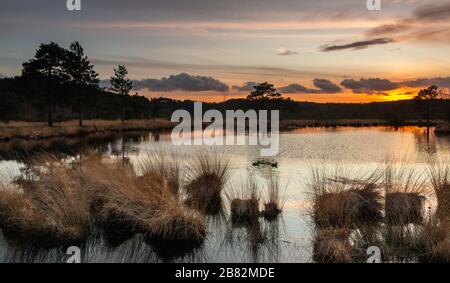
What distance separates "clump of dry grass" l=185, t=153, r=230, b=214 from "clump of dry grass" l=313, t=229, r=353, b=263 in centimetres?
438

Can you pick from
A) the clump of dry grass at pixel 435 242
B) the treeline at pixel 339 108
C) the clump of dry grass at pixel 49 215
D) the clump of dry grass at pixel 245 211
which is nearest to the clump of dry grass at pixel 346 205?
the clump of dry grass at pixel 245 211

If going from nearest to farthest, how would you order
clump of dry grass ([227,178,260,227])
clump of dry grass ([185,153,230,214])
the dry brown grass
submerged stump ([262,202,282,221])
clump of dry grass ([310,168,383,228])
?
the dry brown grass, clump of dry grass ([310,168,383,228]), clump of dry grass ([227,178,260,227]), submerged stump ([262,202,282,221]), clump of dry grass ([185,153,230,214])

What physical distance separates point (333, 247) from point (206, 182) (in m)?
6.29

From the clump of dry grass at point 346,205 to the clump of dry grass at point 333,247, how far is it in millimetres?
667

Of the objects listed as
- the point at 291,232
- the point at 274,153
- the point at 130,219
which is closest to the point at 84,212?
the point at 130,219

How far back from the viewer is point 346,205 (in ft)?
35.1

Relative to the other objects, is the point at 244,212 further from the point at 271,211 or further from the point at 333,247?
the point at 333,247

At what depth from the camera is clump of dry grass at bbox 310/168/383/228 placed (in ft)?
33.3

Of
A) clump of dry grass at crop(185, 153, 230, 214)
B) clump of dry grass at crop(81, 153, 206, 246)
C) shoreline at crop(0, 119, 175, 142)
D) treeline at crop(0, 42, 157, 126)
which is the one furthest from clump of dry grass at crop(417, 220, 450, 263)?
treeline at crop(0, 42, 157, 126)

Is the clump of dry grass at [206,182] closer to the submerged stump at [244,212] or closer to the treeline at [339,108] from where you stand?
the submerged stump at [244,212]

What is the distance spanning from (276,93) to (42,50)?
57062mm

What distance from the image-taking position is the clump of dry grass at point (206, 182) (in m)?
13.0

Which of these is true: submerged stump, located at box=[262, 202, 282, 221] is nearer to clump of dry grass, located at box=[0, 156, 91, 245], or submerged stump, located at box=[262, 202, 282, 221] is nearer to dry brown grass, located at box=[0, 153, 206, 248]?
dry brown grass, located at box=[0, 153, 206, 248]
